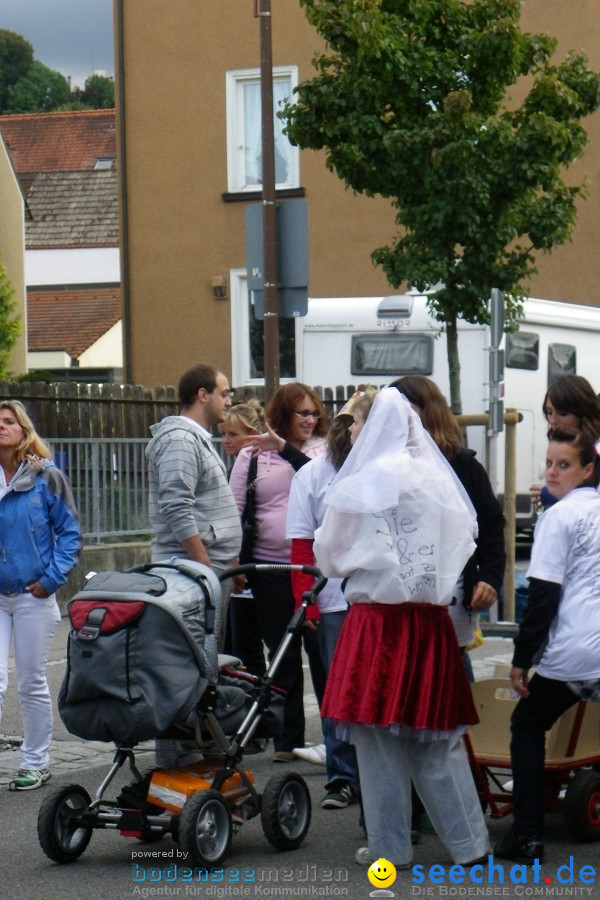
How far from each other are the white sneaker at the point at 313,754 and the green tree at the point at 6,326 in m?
19.5

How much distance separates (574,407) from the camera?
5.88m

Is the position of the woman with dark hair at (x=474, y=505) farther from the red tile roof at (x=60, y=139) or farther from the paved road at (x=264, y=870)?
the red tile roof at (x=60, y=139)

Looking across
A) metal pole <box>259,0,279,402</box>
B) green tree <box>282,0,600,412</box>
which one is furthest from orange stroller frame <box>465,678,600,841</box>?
green tree <box>282,0,600,412</box>

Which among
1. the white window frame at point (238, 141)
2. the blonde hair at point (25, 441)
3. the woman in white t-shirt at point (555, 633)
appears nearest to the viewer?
the woman in white t-shirt at point (555, 633)

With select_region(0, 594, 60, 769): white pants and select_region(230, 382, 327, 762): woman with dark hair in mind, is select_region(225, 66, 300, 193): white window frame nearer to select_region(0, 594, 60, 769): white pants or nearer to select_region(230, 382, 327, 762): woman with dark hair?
select_region(230, 382, 327, 762): woman with dark hair

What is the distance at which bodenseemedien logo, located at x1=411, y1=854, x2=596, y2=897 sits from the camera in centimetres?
528

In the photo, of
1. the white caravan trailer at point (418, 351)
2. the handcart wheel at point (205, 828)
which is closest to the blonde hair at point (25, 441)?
the handcart wheel at point (205, 828)

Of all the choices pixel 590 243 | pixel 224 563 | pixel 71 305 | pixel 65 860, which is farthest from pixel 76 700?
pixel 71 305

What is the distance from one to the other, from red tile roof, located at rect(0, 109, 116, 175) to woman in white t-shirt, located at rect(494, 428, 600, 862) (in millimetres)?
52148

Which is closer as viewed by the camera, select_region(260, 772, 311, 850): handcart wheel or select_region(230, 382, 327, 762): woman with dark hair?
select_region(260, 772, 311, 850): handcart wheel

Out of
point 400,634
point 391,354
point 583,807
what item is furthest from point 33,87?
point 400,634

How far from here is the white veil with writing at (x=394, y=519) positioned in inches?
209

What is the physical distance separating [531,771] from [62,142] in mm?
54544

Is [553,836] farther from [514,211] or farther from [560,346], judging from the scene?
[560,346]
